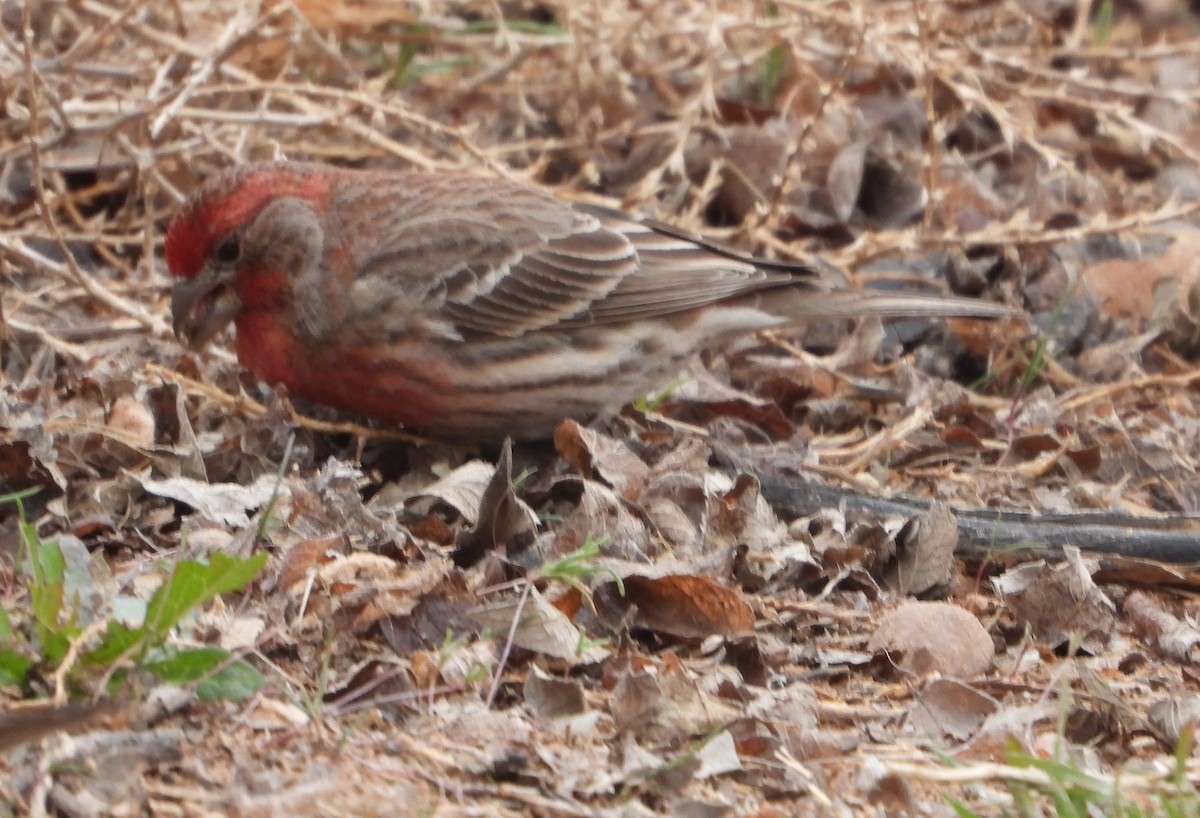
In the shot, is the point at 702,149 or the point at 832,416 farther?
the point at 702,149

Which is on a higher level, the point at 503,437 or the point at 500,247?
the point at 500,247

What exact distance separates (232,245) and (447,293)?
683 mm

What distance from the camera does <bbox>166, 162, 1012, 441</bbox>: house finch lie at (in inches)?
197

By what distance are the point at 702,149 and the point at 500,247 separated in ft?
7.27

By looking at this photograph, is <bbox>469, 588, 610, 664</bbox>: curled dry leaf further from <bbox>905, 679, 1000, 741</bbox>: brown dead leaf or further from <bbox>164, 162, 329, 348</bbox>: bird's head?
<bbox>164, 162, 329, 348</bbox>: bird's head

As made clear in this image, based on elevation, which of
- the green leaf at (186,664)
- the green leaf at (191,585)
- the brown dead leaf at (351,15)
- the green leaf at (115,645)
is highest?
the brown dead leaf at (351,15)

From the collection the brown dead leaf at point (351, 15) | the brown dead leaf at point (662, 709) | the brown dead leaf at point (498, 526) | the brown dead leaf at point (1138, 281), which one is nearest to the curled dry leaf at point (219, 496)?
the brown dead leaf at point (498, 526)

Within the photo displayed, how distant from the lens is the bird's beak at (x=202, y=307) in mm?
5008

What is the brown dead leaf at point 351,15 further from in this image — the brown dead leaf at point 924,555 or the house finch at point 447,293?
the brown dead leaf at point 924,555

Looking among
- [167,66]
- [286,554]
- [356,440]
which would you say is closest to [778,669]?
[286,554]

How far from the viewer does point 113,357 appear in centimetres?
538

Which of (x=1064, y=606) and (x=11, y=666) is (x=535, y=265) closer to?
(x=1064, y=606)

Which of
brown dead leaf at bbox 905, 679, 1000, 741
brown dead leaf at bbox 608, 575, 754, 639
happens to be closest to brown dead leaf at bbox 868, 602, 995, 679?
brown dead leaf at bbox 905, 679, 1000, 741

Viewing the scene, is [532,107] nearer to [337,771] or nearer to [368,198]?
[368,198]
